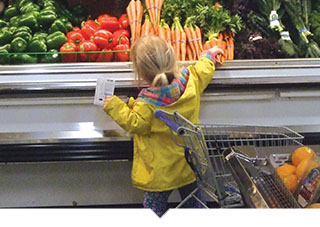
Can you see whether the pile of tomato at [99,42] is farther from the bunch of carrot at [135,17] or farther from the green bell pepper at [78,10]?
the green bell pepper at [78,10]

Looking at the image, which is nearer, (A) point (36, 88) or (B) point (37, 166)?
(A) point (36, 88)

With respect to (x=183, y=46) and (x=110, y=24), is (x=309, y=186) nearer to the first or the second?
(x=183, y=46)

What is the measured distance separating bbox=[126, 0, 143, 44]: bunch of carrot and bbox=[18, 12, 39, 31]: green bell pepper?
75 centimetres

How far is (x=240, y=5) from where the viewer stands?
296cm

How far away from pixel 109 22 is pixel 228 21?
0.95 m

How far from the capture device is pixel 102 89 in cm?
215

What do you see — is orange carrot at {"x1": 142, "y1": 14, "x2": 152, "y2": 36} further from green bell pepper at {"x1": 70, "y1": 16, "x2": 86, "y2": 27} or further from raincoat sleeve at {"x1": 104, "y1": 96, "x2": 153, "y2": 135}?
raincoat sleeve at {"x1": 104, "y1": 96, "x2": 153, "y2": 135}

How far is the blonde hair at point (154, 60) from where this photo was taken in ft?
6.75

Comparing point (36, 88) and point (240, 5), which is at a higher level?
point (240, 5)

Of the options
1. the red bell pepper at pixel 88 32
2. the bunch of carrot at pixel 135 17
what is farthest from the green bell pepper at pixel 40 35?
the bunch of carrot at pixel 135 17

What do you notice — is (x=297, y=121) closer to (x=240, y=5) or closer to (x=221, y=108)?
(x=221, y=108)

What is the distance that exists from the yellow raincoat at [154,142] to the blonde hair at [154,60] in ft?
0.48
